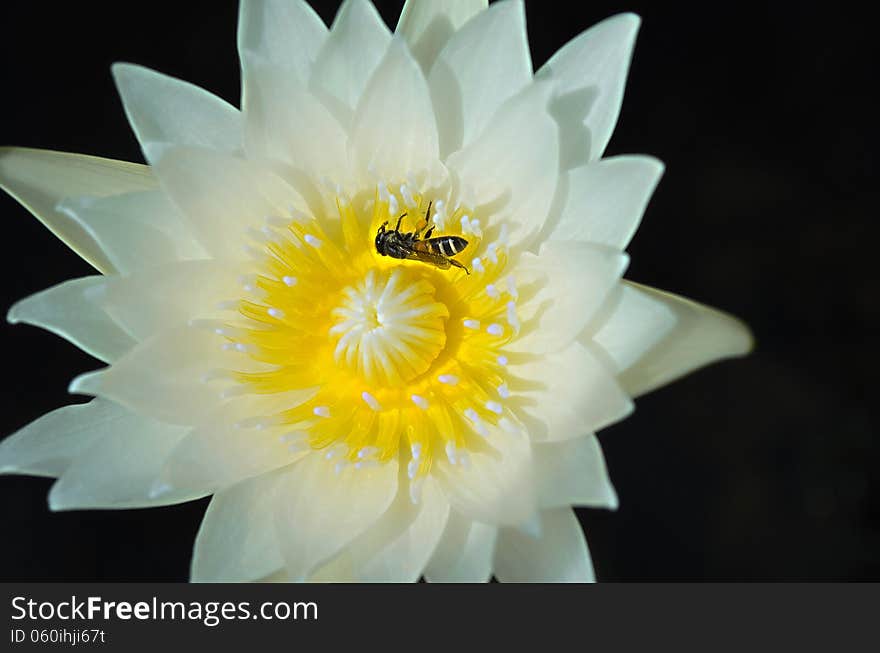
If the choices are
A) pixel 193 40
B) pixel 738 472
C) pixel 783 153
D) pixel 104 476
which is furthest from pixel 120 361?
pixel 783 153

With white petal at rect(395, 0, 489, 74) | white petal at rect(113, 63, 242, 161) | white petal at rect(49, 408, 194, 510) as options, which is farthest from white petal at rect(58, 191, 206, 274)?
white petal at rect(395, 0, 489, 74)

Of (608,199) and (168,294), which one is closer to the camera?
(608,199)

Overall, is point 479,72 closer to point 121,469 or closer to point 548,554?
point 548,554

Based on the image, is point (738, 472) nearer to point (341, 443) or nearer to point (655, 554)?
point (655, 554)

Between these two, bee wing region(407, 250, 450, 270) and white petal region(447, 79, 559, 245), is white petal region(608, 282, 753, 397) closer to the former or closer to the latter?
white petal region(447, 79, 559, 245)

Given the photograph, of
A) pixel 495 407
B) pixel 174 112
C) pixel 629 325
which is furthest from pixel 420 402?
pixel 174 112

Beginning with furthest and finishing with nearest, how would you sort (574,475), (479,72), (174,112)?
1. (174,112)
2. (479,72)
3. (574,475)

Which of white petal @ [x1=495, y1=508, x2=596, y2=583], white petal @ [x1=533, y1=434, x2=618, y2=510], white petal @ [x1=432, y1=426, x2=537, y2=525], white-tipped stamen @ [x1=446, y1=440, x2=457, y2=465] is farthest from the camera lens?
white-tipped stamen @ [x1=446, y1=440, x2=457, y2=465]
